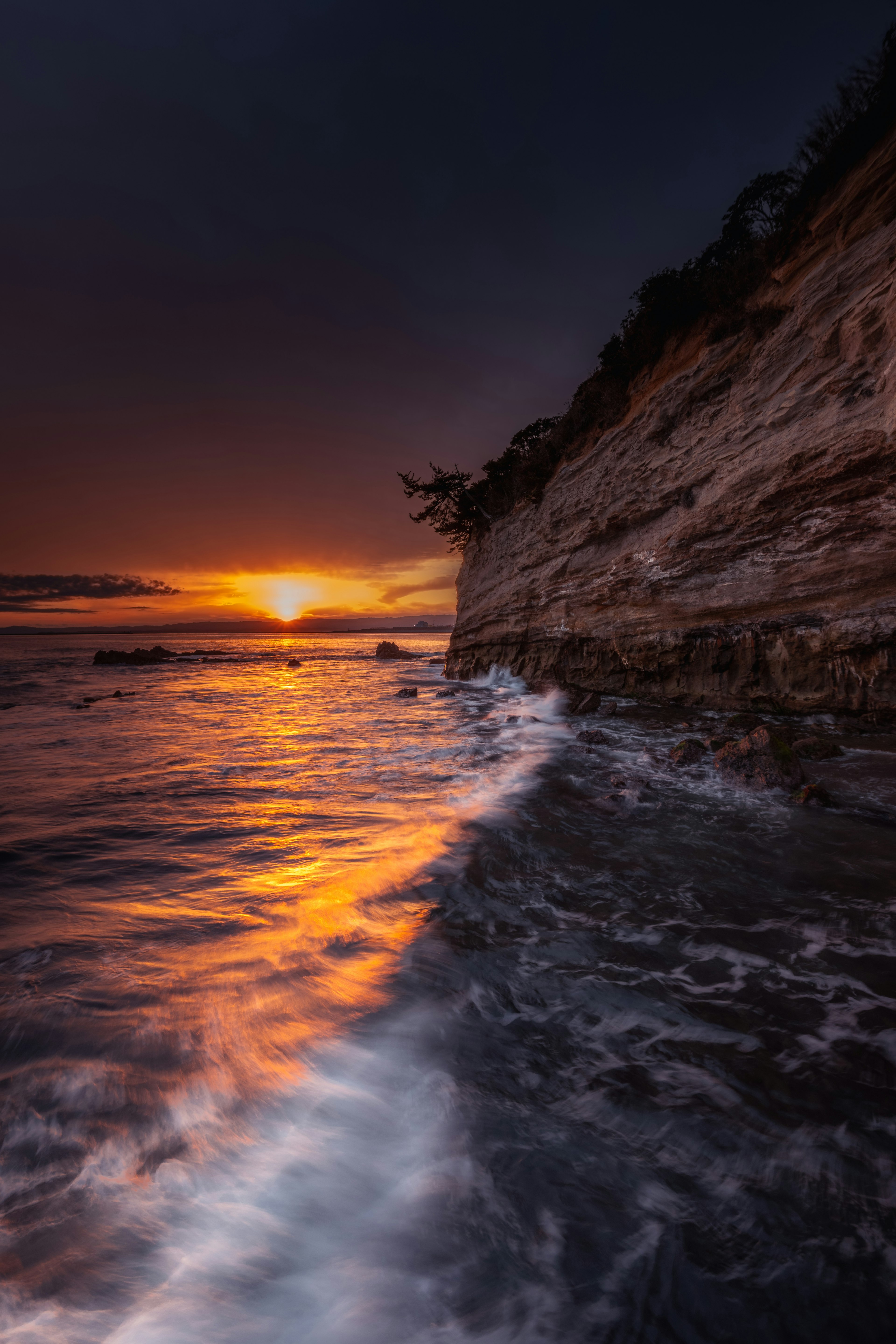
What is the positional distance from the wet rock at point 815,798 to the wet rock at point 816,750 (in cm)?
181

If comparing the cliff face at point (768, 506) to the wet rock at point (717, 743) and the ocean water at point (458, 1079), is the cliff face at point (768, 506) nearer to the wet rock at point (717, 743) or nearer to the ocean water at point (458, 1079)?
the wet rock at point (717, 743)

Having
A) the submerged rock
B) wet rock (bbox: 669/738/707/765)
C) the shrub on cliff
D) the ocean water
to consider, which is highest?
the shrub on cliff

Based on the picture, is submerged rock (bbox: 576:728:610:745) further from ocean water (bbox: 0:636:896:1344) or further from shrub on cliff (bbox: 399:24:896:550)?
shrub on cliff (bbox: 399:24:896:550)

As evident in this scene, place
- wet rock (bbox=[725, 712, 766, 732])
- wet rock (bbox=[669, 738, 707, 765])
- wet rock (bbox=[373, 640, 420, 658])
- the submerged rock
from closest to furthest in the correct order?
wet rock (bbox=[669, 738, 707, 765]) < wet rock (bbox=[725, 712, 766, 732]) < the submerged rock < wet rock (bbox=[373, 640, 420, 658])

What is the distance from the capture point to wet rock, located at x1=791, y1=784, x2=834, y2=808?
5461 millimetres

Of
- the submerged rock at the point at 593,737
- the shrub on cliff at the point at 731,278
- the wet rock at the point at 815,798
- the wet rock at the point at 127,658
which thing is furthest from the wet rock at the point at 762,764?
the wet rock at the point at 127,658

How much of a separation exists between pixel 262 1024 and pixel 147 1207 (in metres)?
1.01

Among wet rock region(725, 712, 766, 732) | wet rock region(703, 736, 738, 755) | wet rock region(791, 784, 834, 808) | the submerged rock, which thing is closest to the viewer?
wet rock region(791, 784, 834, 808)

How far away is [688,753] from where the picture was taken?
740cm

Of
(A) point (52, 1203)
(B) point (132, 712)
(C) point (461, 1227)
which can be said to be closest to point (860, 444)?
(C) point (461, 1227)

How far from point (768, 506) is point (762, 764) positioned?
18.3 feet

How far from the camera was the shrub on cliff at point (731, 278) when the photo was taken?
26.0ft

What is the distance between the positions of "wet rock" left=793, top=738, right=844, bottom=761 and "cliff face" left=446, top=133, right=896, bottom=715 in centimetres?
210

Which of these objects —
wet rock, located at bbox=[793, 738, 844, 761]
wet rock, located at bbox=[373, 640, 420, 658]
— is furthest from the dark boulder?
wet rock, located at bbox=[373, 640, 420, 658]
